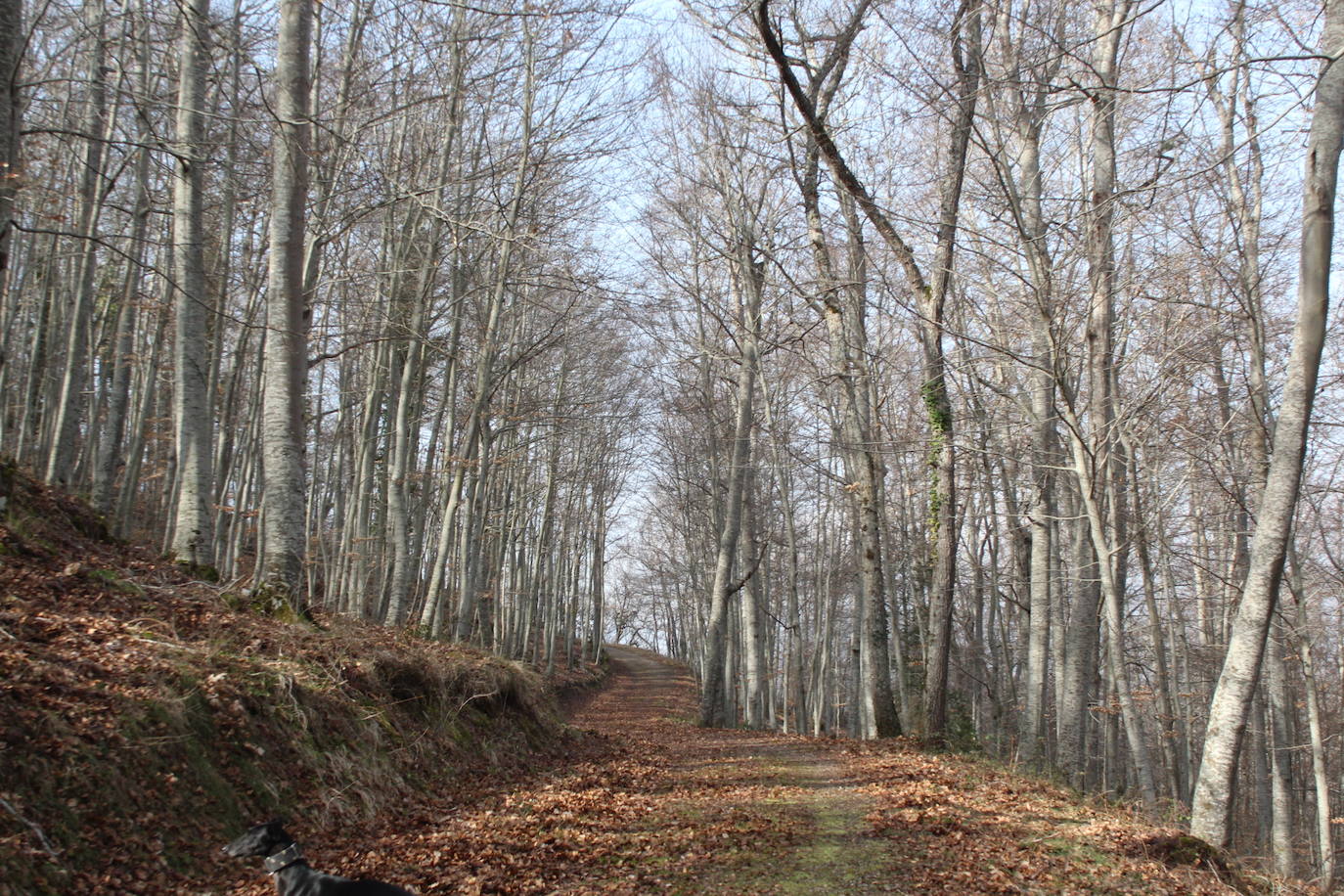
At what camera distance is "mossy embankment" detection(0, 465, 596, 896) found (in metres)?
3.70

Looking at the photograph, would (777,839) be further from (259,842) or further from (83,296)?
(83,296)

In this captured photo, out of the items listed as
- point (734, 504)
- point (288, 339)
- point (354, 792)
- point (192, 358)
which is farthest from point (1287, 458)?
point (734, 504)

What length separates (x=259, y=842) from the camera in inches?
135

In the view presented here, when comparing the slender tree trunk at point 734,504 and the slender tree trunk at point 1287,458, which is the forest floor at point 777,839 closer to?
the slender tree trunk at point 1287,458

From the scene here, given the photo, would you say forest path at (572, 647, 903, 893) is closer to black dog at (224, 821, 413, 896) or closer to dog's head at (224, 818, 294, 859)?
black dog at (224, 821, 413, 896)

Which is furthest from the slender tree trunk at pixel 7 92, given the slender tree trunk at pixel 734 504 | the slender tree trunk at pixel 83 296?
the slender tree trunk at pixel 734 504

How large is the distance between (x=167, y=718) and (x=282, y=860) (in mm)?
1760

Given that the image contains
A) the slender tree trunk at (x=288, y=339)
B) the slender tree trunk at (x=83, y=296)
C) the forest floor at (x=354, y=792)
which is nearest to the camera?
the forest floor at (x=354, y=792)

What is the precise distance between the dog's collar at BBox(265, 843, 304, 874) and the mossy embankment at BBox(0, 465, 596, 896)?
2.76ft

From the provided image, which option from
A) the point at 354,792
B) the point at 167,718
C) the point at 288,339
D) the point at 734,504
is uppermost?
the point at 288,339

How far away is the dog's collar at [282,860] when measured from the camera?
3.35 metres

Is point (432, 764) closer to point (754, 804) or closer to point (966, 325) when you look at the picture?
point (754, 804)

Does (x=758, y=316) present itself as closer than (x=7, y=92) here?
No

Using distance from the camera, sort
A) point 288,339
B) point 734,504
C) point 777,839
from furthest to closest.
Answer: point 734,504
point 288,339
point 777,839
